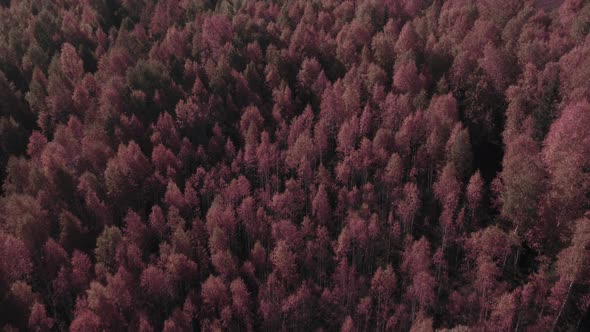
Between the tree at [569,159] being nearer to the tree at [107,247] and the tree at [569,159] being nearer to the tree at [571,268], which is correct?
the tree at [571,268]

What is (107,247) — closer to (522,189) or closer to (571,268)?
(522,189)

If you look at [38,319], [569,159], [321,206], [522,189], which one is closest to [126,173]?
[38,319]

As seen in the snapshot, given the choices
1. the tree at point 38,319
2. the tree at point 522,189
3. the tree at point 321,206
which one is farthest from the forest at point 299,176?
the tree at point 321,206

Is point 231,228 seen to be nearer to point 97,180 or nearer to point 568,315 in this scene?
point 97,180

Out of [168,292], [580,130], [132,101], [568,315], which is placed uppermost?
[580,130]

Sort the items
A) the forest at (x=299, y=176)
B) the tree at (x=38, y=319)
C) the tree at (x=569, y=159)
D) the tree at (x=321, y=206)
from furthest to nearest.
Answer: the tree at (x=321, y=206) < the tree at (x=569, y=159) < the forest at (x=299, y=176) < the tree at (x=38, y=319)

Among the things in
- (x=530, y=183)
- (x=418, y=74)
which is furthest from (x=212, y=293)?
(x=418, y=74)

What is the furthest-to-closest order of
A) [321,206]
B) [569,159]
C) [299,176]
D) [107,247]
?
1. [299,176]
2. [321,206]
3. [569,159]
4. [107,247]

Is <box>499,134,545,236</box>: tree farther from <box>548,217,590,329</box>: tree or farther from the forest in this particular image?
<box>548,217,590,329</box>: tree
